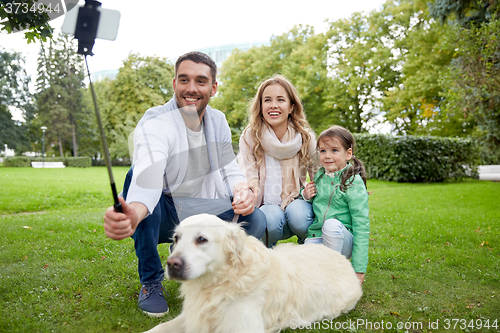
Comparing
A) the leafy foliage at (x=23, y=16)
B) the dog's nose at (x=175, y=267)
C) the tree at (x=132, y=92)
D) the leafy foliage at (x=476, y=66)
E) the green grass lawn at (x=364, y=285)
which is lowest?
the green grass lawn at (x=364, y=285)

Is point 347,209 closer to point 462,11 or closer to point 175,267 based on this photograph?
point 175,267

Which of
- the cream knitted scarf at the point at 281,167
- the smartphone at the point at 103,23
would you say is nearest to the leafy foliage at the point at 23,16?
the smartphone at the point at 103,23

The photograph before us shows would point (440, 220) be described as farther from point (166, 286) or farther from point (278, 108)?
point (166, 286)

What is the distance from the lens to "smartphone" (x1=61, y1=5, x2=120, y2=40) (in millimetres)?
1560

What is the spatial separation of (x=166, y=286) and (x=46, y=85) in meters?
42.1

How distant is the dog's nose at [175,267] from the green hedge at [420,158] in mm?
12948

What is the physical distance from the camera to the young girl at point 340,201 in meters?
3.17

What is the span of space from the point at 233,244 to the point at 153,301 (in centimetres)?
99

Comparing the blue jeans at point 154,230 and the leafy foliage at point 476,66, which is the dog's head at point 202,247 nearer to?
the blue jeans at point 154,230

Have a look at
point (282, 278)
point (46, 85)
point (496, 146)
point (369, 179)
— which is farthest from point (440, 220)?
point (46, 85)

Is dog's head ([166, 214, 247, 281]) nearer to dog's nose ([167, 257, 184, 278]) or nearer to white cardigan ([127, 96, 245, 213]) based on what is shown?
dog's nose ([167, 257, 184, 278])

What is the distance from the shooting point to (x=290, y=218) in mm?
3631

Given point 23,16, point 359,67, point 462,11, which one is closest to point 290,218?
point 23,16

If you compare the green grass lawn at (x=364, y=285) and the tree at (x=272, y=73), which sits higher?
the tree at (x=272, y=73)
